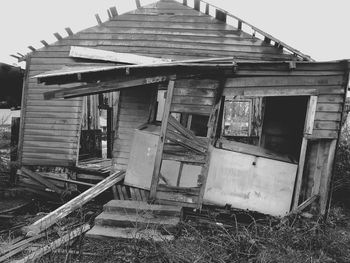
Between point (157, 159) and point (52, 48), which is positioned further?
point (52, 48)

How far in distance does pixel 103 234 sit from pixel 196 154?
253 centimetres

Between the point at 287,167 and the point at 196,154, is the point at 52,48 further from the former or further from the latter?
the point at 287,167

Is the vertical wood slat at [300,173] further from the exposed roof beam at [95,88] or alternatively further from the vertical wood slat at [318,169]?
the exposed roof beam at [95,88]

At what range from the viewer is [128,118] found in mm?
8508

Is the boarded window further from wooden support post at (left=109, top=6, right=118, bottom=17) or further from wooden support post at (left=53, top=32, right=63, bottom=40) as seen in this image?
wooden support post at (left=53, top=32, right=63, bottom=40)

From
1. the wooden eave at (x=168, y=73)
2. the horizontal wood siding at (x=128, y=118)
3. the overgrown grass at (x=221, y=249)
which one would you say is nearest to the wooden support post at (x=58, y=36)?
the horizontal wood siding at (x=128, y=118)

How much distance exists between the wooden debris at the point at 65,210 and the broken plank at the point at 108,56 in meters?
3.49

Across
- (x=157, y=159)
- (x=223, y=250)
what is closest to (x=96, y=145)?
(x=157, y=159)

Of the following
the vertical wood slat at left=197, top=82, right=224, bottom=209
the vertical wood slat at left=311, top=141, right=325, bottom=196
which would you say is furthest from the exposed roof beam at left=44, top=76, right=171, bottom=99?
the vertical wood slat at left=311, top=141, right=325, bottom=196

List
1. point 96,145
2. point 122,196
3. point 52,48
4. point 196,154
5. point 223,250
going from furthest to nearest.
→ point 96,145 < point 52,48 < point 122,196 < point 196,154 < point 223,250

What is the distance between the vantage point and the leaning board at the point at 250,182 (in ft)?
21.5

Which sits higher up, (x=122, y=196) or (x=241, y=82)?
(x=241, y=82)

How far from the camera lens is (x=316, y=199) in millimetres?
6363

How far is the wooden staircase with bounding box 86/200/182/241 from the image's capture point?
5074 mm
